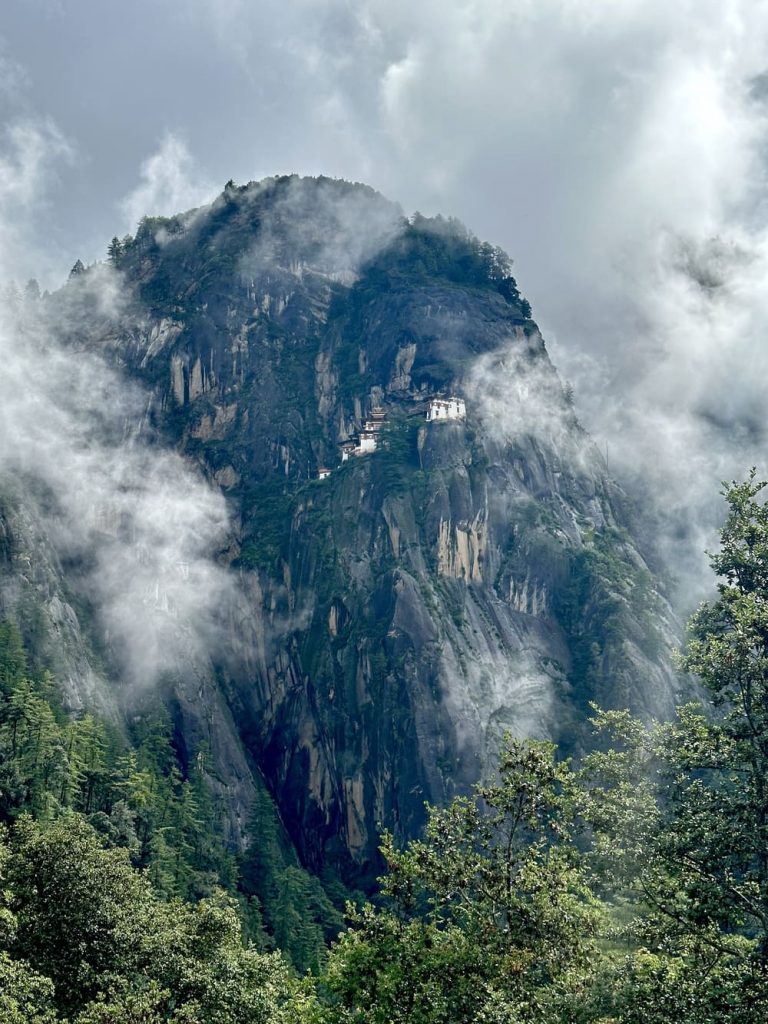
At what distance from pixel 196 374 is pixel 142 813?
74.6 meters

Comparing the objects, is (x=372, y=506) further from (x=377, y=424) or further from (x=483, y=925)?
(x=483, y=925)

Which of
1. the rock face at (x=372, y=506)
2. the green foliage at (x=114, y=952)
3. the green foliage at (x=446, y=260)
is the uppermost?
the green foliage at (x=446, y=260)

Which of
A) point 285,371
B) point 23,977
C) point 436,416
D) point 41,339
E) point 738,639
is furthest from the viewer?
point 285,371

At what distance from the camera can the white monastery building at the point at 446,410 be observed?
119375 millimetres

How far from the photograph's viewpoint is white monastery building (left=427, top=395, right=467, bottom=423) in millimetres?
119375

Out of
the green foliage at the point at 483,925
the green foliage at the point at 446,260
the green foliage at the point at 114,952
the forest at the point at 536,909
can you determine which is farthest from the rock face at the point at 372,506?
the green foliage at the point at 483,925

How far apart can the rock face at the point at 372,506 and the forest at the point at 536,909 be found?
60.5 m

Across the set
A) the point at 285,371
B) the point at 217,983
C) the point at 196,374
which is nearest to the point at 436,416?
the point at 285,371

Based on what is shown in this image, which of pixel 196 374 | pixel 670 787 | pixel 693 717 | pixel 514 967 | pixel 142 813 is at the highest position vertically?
pixel 196 374

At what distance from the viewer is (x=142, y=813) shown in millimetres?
71562

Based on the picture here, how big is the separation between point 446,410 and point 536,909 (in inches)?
3868

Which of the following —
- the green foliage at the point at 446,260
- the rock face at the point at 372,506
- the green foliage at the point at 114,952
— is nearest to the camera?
the green foliage at the point at 114,952

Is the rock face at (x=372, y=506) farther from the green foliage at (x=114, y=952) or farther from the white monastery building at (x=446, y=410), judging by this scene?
the green foliage at (x=114, y=952)

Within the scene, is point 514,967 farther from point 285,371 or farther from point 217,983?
point 285,371
